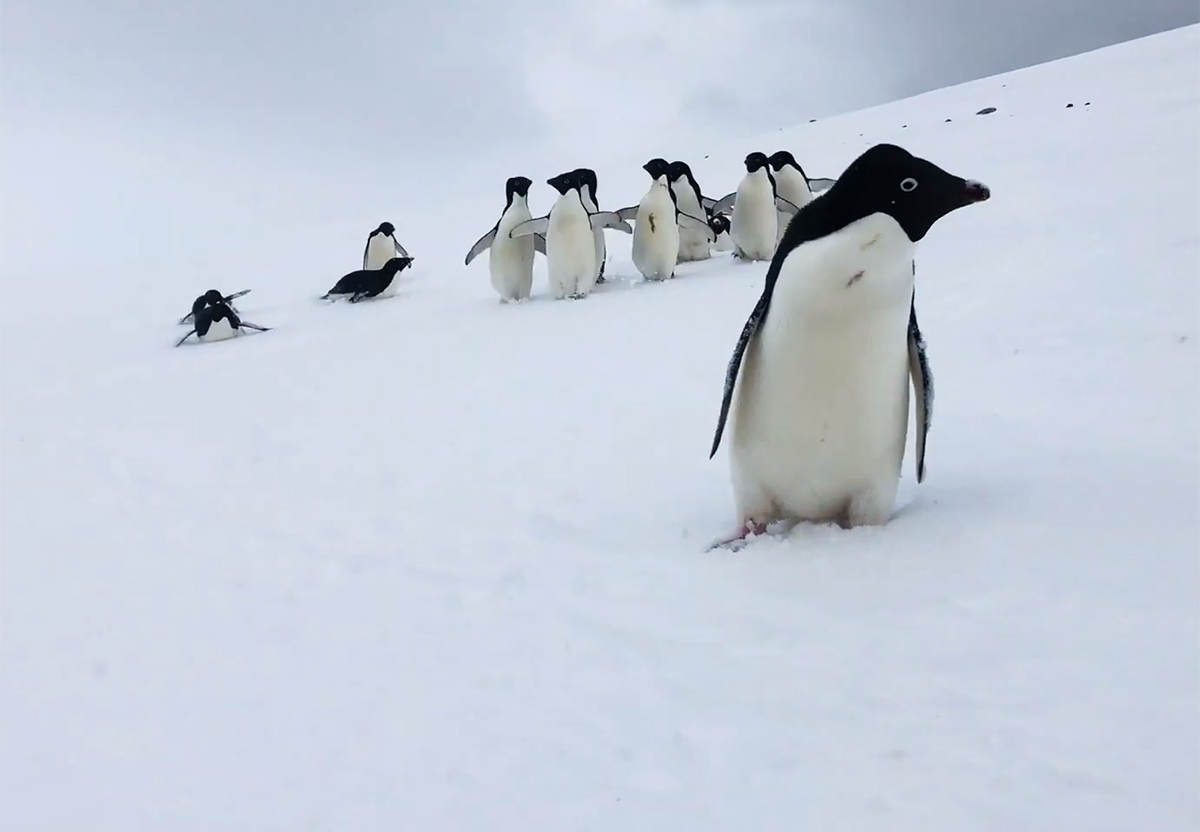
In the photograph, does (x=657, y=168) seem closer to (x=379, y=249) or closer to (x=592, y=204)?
(x=592, y=204)

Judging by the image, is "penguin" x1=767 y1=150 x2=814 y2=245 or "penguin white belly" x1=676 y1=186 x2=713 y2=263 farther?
"penguin white belly" x1=676 y1=186 x2=713 y2=263

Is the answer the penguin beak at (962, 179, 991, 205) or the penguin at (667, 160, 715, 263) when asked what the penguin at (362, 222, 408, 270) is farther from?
the penguin beak at (962, 179, 991, 205)

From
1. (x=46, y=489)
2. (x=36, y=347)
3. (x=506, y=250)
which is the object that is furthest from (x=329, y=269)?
(x=46, y=489)

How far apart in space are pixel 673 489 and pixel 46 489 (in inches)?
103

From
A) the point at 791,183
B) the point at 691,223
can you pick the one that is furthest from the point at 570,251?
the point at 791,183

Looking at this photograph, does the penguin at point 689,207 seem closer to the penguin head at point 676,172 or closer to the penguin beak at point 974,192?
the penguin head at point 676,172

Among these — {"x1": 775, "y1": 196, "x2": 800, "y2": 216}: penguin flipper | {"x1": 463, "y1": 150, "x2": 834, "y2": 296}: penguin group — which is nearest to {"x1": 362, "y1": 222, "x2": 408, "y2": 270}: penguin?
{"x1": 463, "y1": 150, "x2": 834, "y2": 296}: penguin group

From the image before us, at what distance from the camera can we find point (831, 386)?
2.45 metres

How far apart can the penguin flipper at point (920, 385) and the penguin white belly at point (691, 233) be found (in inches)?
250

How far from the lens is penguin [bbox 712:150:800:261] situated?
8.13 meters

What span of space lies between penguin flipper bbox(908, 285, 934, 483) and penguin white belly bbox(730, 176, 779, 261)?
222 inches

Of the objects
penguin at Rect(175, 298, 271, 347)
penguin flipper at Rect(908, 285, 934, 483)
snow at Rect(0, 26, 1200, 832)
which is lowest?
snow at Rect(0, 26, 1200, 832)

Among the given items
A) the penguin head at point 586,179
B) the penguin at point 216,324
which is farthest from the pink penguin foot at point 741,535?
the penguin at point 216,324

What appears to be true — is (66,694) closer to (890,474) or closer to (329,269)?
(890,474)
